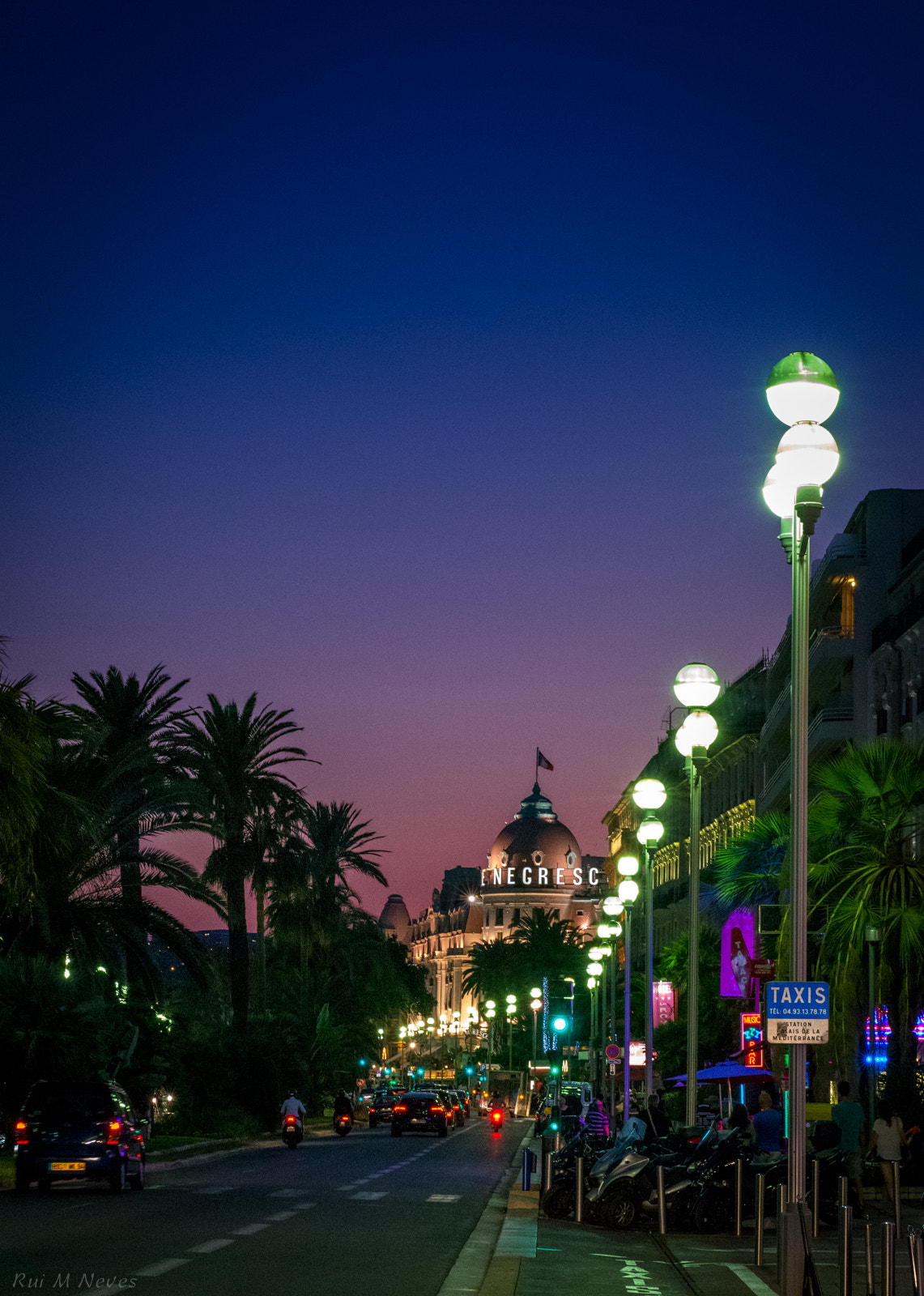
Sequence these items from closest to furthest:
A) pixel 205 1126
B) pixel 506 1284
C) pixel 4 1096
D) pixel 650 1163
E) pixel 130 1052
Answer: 1. pixel 506 1284
2. pixel 650 1163
3. pixel 4 1096
4. pixel 130 1052
5. pixel 205 1126

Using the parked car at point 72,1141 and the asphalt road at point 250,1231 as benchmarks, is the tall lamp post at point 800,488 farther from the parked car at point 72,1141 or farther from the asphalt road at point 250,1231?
the parked car at point 72,1141

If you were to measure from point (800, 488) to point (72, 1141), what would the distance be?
1609 centimetres

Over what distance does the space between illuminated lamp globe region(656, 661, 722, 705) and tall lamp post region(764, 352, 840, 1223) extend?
7578 mm

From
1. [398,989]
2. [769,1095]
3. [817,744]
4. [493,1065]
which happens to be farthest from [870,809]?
[493,1065]

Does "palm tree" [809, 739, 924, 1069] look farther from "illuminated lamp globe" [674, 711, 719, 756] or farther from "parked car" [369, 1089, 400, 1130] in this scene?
"parked car" [369, 1089, 400, 1130]

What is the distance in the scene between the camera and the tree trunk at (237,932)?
156 ft

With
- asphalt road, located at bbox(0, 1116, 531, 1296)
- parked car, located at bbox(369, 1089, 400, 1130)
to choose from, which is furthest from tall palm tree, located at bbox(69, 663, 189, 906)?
parked car, located at bbox(369, 1089, 400, 1130)

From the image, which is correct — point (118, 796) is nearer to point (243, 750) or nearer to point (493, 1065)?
point (243, 750)

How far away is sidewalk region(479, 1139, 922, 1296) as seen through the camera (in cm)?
1350

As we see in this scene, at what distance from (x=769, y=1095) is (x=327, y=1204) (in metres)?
5.88

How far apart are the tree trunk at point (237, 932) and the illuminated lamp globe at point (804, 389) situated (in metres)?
36.0

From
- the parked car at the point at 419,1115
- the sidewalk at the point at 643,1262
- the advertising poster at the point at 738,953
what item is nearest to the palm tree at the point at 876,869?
the sidewalk at the point at 643,1262

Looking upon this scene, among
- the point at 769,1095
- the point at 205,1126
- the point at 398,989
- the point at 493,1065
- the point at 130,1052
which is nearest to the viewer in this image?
the point at 769,1095

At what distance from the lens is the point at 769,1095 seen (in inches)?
840
